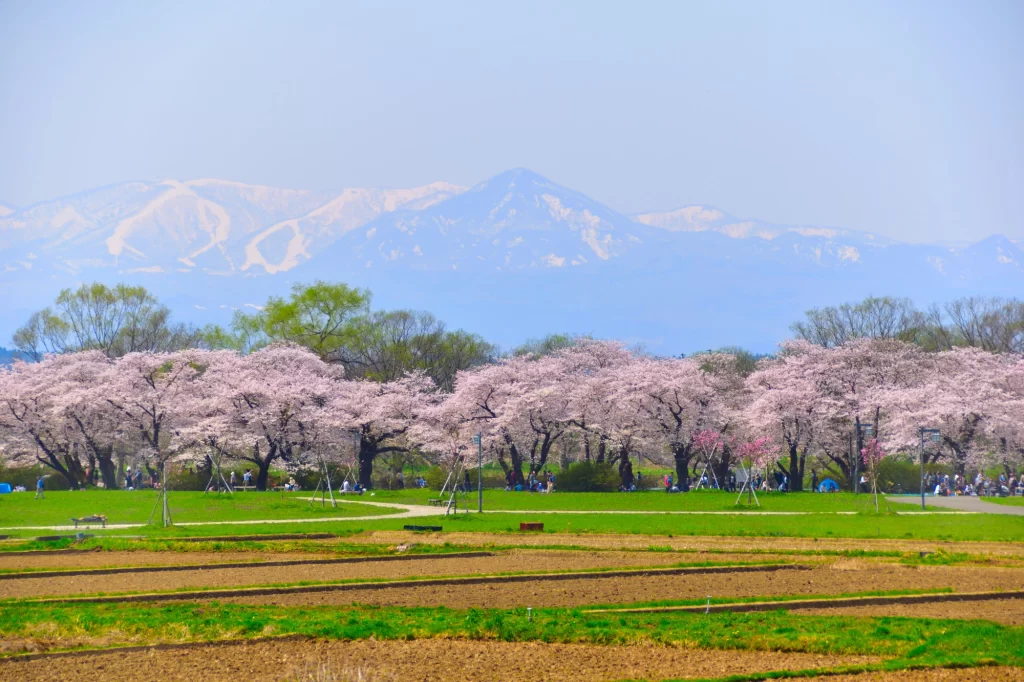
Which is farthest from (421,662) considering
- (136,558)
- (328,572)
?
(136,558)

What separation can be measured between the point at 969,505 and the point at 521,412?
97.7ft

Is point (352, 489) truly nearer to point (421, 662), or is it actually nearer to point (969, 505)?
point (969, 505)

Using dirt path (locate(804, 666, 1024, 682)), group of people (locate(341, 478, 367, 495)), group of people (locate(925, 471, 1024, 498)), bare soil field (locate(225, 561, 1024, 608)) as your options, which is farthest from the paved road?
dirt path (locate(804, 666, 1024, 682))

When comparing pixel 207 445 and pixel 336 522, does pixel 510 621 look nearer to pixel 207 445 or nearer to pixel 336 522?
pixel 336 522

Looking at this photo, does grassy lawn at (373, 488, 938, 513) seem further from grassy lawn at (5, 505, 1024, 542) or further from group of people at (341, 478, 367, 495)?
grassy lawn at (5, 505, 1024, 542)

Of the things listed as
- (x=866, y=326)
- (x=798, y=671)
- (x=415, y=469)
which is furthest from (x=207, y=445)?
(x=866, y=326)

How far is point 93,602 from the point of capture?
21297 mm

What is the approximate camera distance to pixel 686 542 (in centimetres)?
3209

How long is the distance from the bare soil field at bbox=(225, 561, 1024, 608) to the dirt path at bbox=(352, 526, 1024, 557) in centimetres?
478

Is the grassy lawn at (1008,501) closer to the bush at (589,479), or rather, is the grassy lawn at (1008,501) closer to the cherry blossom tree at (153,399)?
the bush at (589,479)

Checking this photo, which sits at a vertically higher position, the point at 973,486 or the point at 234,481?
the point at 234,481

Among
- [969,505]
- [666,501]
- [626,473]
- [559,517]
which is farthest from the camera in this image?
[626,473]

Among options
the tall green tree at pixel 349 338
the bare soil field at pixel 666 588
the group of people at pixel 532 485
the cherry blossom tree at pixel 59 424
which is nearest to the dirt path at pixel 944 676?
the bare soil field at pixel 666 588

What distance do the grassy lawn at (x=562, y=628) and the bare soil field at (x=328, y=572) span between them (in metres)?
3.67
